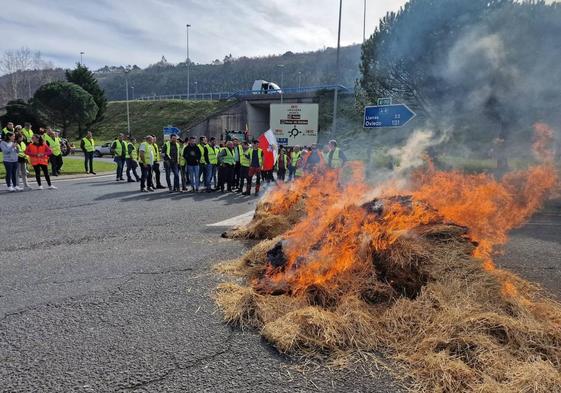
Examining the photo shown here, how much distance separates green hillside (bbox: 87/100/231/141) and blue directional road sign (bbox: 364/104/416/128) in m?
36.7

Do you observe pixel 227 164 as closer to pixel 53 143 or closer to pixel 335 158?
pixel 335 158

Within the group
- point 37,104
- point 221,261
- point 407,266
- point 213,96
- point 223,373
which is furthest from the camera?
point 213,96

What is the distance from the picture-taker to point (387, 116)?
9945 millimetres

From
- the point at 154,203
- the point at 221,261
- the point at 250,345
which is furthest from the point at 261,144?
the point at 250,345

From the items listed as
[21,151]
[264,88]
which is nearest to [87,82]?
[264,88]

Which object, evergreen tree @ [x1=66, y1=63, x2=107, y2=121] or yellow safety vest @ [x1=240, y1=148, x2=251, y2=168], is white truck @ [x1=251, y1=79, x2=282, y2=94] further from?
yellow safety vest @ [x1=240, y1=148, x2=251, y2=168]

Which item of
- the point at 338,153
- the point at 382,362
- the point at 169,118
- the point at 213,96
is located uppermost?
the point at 213,96

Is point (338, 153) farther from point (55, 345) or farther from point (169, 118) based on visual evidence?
point (169, 118)

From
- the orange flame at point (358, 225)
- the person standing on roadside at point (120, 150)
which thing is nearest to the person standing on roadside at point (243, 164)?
the orange flame at point (358, 225)

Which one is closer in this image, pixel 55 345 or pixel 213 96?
pixel 55 345

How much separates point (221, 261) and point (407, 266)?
2587mm

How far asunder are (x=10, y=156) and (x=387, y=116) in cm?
1086

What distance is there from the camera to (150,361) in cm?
280

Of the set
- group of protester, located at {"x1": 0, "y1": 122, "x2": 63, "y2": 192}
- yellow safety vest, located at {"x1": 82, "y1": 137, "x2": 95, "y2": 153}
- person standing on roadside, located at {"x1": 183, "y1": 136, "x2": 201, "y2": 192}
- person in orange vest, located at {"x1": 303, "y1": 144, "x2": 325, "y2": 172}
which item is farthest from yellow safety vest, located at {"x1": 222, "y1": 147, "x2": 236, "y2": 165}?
yellow safety vest, located at {"x1": 82, "y1": 137, "x2": 95, "y2": 153}
